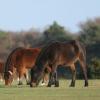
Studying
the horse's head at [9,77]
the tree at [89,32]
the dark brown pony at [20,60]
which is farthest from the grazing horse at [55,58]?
the tree at [89,32]

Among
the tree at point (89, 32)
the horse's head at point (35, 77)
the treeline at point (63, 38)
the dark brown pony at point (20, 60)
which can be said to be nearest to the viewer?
the horse's head at point (35, 77)

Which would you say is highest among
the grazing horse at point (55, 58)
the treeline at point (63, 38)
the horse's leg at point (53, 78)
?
the treeline at point (63, 38)

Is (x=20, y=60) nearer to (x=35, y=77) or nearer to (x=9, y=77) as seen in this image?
(x=9, y=77)

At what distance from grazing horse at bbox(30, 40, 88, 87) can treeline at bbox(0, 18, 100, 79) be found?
19484 mm

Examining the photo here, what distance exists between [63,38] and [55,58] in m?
53.4

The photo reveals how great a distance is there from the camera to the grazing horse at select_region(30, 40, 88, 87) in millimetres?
26047

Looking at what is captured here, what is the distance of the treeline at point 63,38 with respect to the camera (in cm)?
5716

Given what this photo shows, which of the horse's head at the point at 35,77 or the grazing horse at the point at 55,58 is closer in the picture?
the horse's head at the point at 35,77

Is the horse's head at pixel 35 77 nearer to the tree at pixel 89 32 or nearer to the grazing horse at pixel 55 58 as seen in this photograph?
the grazing horse at pixel 55 58

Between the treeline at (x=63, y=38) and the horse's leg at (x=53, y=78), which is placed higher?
the treeline at (x=63, y=38)

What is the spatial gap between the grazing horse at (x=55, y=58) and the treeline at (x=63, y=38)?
19484 mm

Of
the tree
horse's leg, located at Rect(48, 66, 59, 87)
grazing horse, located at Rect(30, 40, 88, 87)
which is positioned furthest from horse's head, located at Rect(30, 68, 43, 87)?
the tree

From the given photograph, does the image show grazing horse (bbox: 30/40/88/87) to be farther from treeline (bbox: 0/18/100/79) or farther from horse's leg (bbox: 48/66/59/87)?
treeline (bbox: 0/18/100/79)

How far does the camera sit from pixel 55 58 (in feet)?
86.8
